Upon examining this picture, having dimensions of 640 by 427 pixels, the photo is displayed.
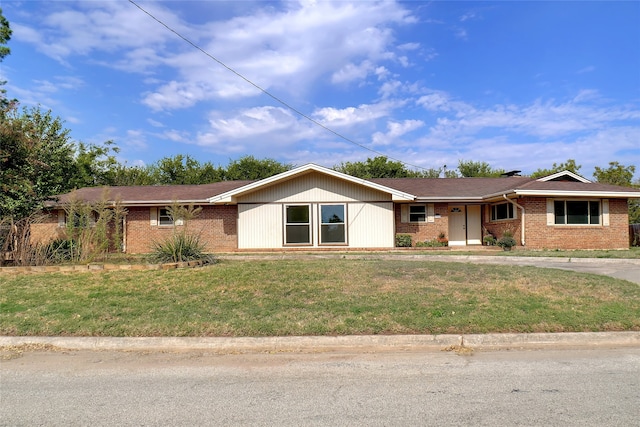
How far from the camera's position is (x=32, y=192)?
15930 mm

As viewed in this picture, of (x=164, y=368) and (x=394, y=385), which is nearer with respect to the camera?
(x=394, y=385)

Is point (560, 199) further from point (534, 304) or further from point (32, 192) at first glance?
point (32, 192)

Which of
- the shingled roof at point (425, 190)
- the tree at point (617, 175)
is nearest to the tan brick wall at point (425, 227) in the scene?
the shingled roof at point (425, 190)

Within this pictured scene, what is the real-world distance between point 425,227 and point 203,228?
10.6 metres

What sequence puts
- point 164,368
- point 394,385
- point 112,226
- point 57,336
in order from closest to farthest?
point 394,385, point 164,368, point 57,336, point 112,226

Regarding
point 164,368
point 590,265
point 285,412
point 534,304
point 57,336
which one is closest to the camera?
point 285,412

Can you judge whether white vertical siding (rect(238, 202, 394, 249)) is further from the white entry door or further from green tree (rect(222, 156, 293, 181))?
green tree (rect(222, 156, 293, 181))

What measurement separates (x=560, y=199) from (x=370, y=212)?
27.4 ft

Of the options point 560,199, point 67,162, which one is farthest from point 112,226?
point 560,199

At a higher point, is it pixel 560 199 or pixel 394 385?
pixel 560 199

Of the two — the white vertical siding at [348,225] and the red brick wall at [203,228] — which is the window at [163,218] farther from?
the white vertical siding at [348,225]

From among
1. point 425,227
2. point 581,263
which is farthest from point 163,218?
point 581,263

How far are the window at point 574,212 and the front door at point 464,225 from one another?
12.9ft

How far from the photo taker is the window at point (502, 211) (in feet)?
67.0
